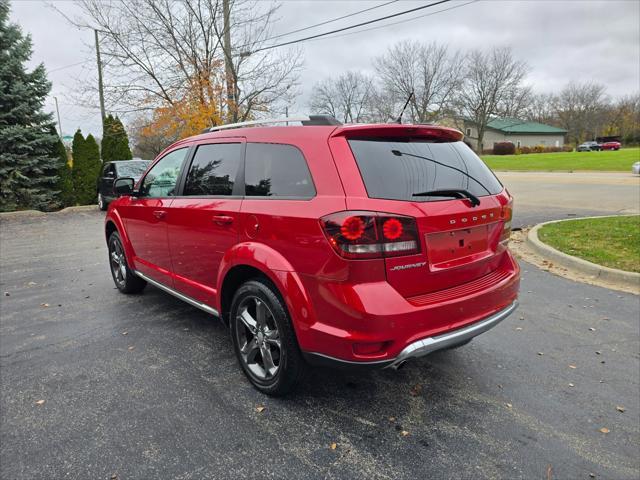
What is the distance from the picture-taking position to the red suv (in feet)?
7.55

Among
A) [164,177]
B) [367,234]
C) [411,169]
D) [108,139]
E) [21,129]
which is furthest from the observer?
[108,139]

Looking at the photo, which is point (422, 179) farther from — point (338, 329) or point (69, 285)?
point (69, 285)

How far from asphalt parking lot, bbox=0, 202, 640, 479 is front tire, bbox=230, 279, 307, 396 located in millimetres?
160

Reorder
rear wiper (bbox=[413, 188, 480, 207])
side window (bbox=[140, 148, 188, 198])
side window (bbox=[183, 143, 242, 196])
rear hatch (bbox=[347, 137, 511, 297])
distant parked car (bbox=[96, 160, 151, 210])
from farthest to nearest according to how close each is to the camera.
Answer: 1. distant parked car (bbox=[96, 160, 151, 210])
2. side window (bbox=[140, 148, 188, 198])
3. side window (bbox=[183, 143, 242, 196])
4. rear wiper (bbox=[413, 188, 480, 207])
5. rear hatch (bbox=[347, 137, 511, 297])

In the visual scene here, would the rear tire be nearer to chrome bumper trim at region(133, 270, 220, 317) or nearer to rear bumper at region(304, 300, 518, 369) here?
chrome bumper trim at region(133, 270, 220, 317)

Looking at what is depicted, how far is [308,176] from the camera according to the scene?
258 cm

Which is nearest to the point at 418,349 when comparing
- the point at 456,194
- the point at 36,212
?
the point at 456,194

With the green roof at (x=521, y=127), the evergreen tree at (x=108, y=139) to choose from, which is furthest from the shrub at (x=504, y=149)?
the evergreen tree at (x=108, y=139)

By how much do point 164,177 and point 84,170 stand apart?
1441 centimetres

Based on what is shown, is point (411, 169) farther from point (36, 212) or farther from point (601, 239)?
point (36, 212)

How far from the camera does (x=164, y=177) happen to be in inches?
161

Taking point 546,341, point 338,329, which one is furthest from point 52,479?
point 546,341

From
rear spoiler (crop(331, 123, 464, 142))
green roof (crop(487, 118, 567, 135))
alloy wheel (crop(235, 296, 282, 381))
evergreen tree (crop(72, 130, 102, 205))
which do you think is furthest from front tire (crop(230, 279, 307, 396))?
green roof (crop(487, 118, 567, 135))

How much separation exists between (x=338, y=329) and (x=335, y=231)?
54 centimetres
